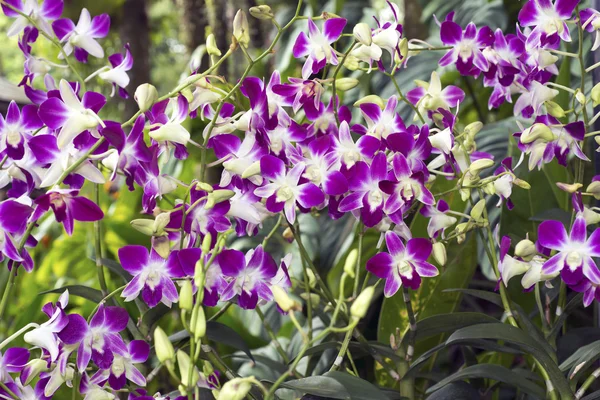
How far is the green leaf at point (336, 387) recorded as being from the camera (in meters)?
0.48

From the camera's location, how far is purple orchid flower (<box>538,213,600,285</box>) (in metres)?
0.55

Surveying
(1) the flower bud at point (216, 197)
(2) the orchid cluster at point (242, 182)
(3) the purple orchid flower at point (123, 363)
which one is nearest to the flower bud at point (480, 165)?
(2) the orchid cluster at point (242, 182)

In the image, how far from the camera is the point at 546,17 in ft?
2.09

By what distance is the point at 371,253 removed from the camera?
1.05 metres

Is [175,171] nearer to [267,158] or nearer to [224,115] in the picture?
[224,115]

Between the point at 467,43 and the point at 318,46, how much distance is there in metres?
0.18

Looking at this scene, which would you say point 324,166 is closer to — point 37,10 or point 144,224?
point 144,224

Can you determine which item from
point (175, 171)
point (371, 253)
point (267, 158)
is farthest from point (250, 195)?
point (175, 171)

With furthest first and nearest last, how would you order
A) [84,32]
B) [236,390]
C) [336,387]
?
[84,32] → [336,387] → [236,390]

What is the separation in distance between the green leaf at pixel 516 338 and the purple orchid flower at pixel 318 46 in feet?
0.87

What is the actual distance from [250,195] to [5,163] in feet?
0.75

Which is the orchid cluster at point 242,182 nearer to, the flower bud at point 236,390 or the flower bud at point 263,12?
the flower bud at point 263,12

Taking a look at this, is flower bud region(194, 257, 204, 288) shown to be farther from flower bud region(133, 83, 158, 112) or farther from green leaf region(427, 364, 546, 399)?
green leaf region(427, 364, 546, 399)

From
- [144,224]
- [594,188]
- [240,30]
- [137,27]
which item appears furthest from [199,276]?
[137,27]
